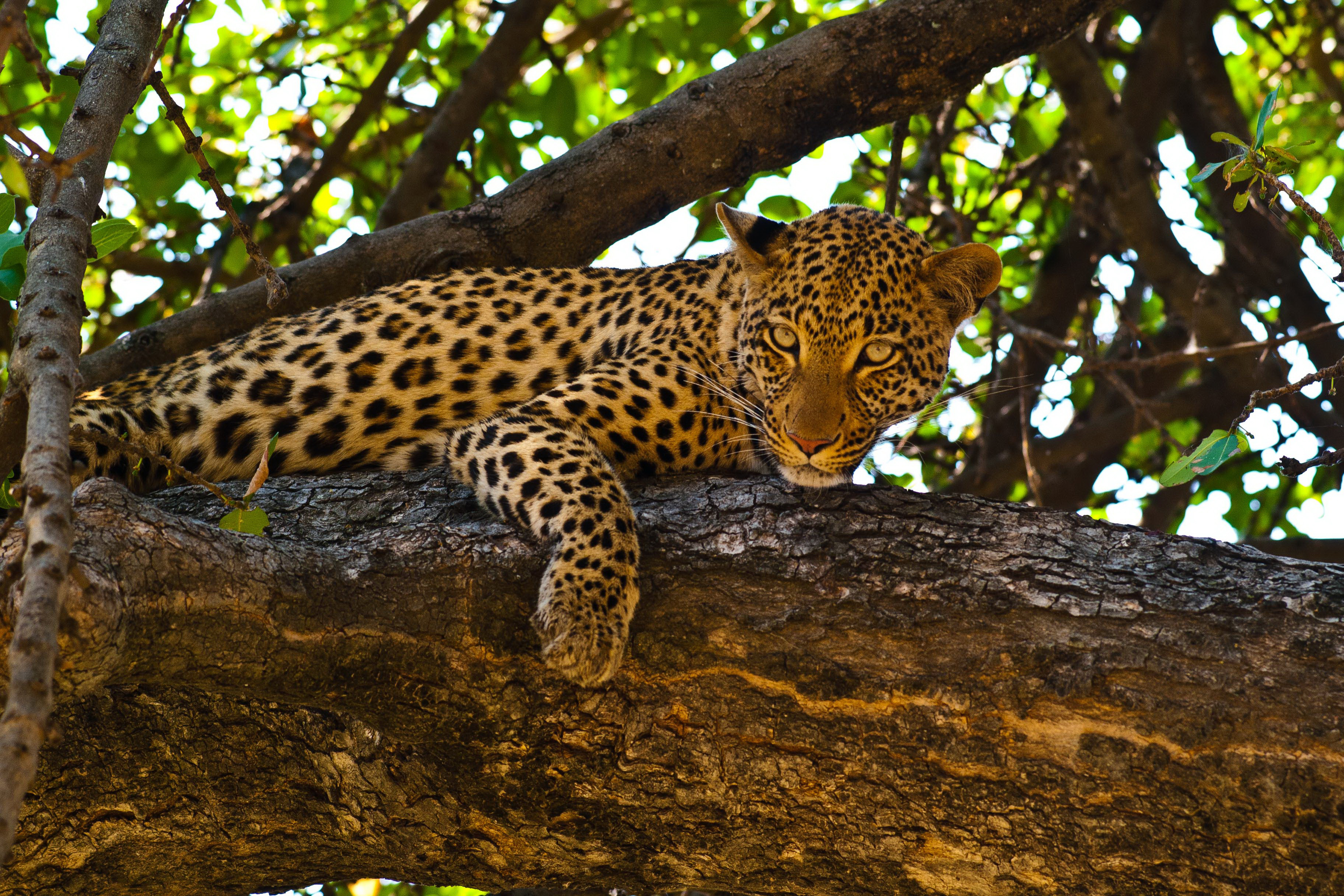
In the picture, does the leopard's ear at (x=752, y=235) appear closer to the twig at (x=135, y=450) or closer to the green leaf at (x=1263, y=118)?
the green leaf at (x=1263, y=118)

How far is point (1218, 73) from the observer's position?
27.3 feet

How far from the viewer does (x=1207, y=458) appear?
135 inches

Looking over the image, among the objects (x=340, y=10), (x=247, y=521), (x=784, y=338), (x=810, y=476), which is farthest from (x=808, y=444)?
(x=340, y=10)

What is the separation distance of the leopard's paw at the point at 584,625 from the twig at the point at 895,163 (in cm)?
306

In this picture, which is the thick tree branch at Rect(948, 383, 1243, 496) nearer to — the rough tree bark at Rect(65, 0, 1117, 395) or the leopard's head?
the leopard's head

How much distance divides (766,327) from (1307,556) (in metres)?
3.67

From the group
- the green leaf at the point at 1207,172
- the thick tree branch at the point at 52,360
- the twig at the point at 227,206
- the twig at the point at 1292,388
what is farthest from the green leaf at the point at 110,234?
the green leaf at the point at 1207,172

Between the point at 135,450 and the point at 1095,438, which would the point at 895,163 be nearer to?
the point at 1095,438

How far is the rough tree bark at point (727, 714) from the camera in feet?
11.2

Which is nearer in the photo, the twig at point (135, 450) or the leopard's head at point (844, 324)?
the twig at point (135, 450)

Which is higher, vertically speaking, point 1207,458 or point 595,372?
point 595,372

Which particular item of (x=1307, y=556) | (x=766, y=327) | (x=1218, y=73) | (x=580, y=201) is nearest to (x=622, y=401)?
(x=766, y=327)

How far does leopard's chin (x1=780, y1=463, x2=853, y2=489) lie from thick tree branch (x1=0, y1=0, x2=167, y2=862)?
2.58m

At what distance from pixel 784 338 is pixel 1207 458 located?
2.13 m
